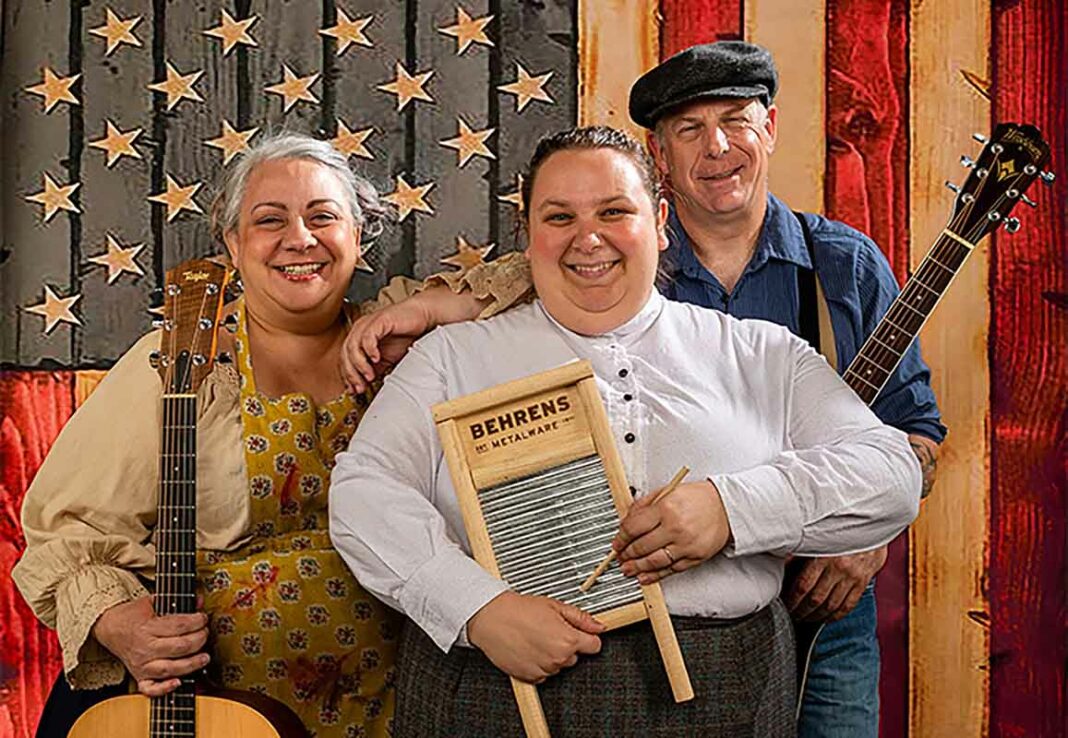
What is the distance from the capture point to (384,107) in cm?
344

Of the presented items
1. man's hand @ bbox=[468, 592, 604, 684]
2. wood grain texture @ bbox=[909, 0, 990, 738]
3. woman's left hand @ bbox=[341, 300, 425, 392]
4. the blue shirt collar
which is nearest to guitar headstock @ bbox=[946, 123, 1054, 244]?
the blue shirt collar

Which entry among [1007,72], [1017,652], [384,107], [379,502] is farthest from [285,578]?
[1007,72]

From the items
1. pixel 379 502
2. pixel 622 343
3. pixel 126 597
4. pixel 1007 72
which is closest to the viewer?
pixel 379 502

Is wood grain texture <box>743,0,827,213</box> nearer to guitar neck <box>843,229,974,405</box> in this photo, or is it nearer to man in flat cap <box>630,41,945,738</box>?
man in flat cap <box>630,41,945,738</box>

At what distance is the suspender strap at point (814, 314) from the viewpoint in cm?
283

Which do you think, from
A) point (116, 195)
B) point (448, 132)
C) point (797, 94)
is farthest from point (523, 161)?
point (116, 195)

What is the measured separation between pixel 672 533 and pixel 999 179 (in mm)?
1210

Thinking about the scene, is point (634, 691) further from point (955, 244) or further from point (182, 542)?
point (955, 244)

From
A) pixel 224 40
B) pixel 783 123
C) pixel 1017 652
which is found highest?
→ pixel 224 40

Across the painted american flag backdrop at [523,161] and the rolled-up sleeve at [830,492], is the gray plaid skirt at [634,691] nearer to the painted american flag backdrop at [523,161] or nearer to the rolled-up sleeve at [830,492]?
the rolled-up sleeve at [830,492]

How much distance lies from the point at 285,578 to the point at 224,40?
1547 mm

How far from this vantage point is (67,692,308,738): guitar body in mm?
2502

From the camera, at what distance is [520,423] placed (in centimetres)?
220

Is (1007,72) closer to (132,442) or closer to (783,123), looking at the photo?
(783,123)
